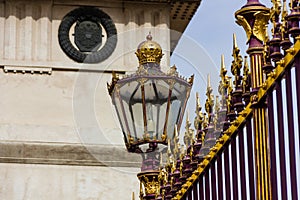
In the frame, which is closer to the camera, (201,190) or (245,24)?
(245,24)

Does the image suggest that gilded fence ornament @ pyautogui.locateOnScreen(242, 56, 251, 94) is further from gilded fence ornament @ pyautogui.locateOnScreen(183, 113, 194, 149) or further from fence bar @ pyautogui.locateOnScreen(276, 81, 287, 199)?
gilded fence ornament @ pyautogui.locateOnScreen(183, 113, 194, 149)

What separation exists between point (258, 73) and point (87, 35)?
1912 cm

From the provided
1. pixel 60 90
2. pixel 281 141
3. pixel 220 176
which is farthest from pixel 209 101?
pixel 60 90

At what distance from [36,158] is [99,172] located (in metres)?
1.39

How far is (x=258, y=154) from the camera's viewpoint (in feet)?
24.2

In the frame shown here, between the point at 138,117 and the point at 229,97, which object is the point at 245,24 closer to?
the point at 229,97

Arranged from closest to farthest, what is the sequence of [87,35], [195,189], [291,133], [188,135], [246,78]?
[291,133] → [246,78] → [195,189] → [188,135] → [87,35]

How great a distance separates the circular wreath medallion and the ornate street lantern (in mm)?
15605

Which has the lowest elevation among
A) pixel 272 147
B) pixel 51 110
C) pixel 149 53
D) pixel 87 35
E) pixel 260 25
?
pixel 272 147

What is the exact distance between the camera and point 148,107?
33.5ft

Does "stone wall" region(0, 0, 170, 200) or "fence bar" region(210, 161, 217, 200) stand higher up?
"stone wall" region(0, 0, 170, 200)

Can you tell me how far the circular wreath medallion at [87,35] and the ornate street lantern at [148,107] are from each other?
15.6 metres

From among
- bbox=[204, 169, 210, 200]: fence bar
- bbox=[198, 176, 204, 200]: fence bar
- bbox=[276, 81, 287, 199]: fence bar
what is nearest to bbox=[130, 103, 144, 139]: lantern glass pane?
bbox=[198, 176, 204, 200]: fence bar

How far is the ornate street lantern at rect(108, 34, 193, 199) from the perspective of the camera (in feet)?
33.5
